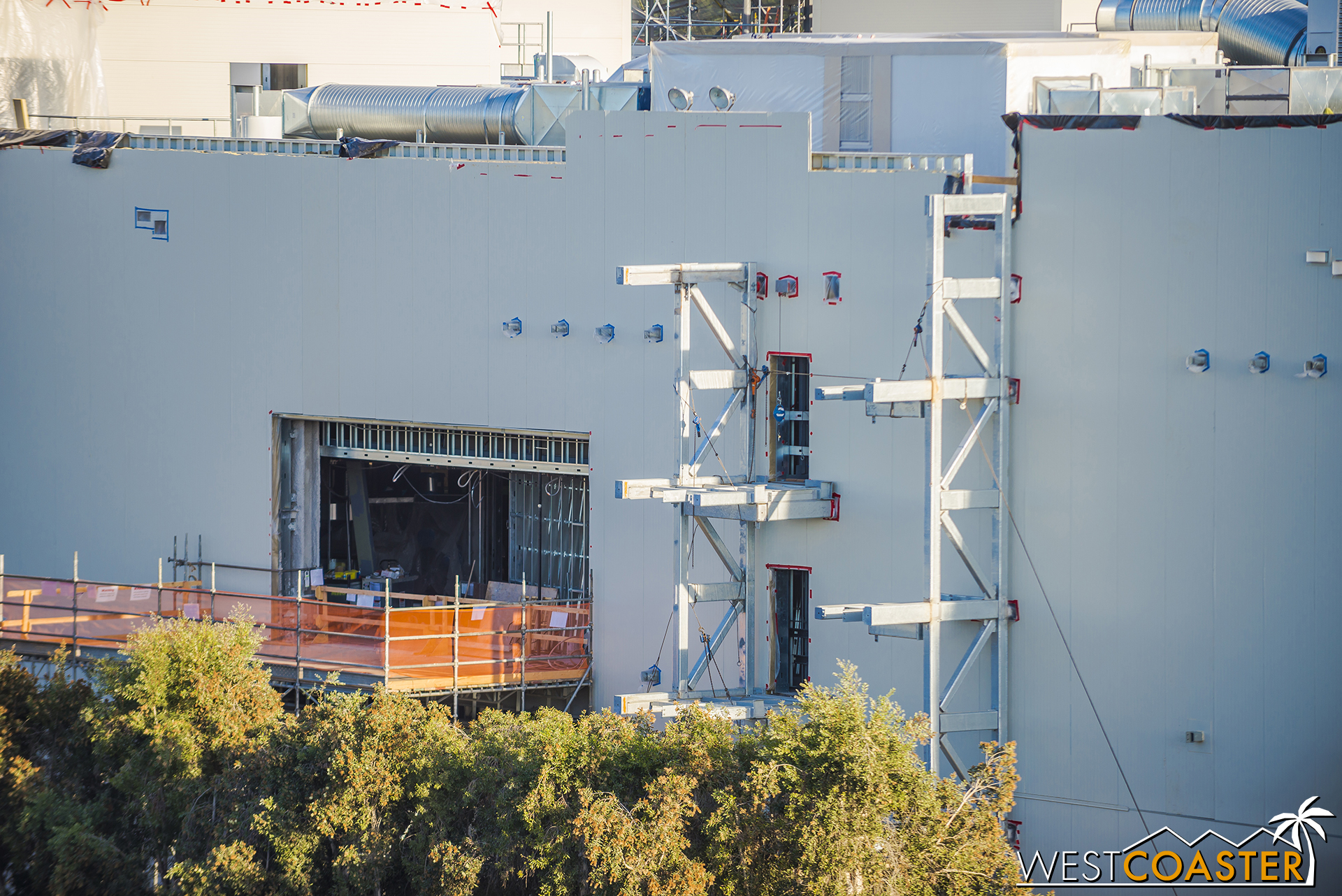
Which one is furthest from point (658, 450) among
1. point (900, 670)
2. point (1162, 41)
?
point (1162, 41)

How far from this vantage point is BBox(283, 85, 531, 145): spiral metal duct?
2398cm

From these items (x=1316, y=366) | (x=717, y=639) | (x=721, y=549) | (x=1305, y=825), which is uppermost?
(x=1316, y=366)

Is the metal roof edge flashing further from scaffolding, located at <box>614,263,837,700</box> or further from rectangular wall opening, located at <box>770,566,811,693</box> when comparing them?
rectangular wall opening, located at <box>770,566,811,693</box>

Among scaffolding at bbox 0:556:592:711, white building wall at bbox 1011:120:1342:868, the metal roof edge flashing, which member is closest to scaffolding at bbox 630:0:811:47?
the metal roof edge flashing

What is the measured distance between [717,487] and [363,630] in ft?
20.7

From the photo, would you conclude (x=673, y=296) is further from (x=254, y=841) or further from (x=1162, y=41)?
(x=1162, y=41)

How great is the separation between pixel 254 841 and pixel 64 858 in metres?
2.38

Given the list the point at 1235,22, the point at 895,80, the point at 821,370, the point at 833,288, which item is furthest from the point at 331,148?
the point at 1235,22

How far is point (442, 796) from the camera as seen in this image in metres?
15.0

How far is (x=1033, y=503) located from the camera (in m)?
17.9

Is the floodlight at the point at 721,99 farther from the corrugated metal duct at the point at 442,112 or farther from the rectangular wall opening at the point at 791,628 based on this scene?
the rectangular wall opening at the point at 791,628

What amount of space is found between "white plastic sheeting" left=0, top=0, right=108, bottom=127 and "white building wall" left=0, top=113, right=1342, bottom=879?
525 cm

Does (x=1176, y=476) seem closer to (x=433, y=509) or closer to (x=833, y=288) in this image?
(x=833, y=288)

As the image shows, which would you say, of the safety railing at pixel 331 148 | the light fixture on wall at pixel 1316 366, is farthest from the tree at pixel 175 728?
the light fixture on wall at pixel 1316 366
